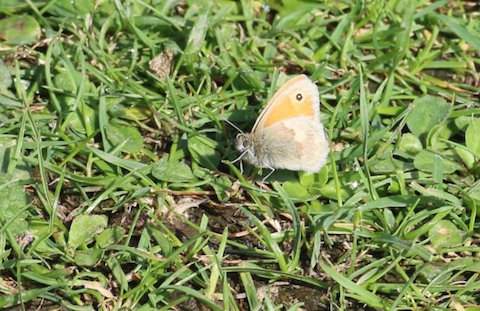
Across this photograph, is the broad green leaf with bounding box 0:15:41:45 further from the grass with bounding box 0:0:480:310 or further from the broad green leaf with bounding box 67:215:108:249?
the broad green leaf with bounding box 67:215:108:249

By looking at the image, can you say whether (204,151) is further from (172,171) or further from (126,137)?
(126,137)

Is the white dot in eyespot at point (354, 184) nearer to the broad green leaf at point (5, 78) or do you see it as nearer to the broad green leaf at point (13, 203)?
the broad green leaf at point (13, 203)

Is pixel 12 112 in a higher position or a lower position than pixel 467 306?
higher

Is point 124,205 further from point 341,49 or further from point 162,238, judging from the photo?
point 341,49

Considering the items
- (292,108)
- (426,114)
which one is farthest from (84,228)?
(426,114)

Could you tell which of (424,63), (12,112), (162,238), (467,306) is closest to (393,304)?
(467,306)

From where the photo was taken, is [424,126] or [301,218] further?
[424,126]
